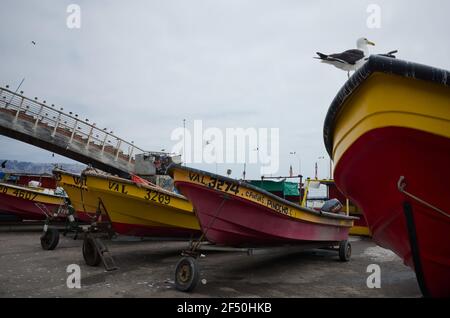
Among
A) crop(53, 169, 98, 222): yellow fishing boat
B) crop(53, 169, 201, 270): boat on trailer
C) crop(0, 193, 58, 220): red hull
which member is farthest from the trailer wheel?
crop(0, 193, 58, 220): red hull

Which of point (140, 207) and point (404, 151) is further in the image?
point (140, 207)

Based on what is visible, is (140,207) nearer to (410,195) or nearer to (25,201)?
(410,195)

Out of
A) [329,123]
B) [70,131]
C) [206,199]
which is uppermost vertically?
[70,131]

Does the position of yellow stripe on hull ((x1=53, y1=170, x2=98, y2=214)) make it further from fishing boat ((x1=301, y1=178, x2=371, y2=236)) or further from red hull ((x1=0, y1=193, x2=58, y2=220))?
fishing boat ((x1=301, y1=178, x2=371, y2=236))

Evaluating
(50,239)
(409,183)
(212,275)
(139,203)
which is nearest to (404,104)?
(409,183)

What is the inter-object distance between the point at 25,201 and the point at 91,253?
289 inches

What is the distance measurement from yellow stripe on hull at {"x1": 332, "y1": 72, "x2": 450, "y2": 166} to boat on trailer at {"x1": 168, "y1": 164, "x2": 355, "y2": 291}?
2535 mm

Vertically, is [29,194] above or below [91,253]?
above

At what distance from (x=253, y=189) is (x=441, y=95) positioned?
307 centimetres

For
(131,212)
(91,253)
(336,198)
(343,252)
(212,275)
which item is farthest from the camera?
(336,198)

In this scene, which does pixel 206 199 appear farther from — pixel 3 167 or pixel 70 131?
pixel 3 167

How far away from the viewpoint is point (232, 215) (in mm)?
5621
